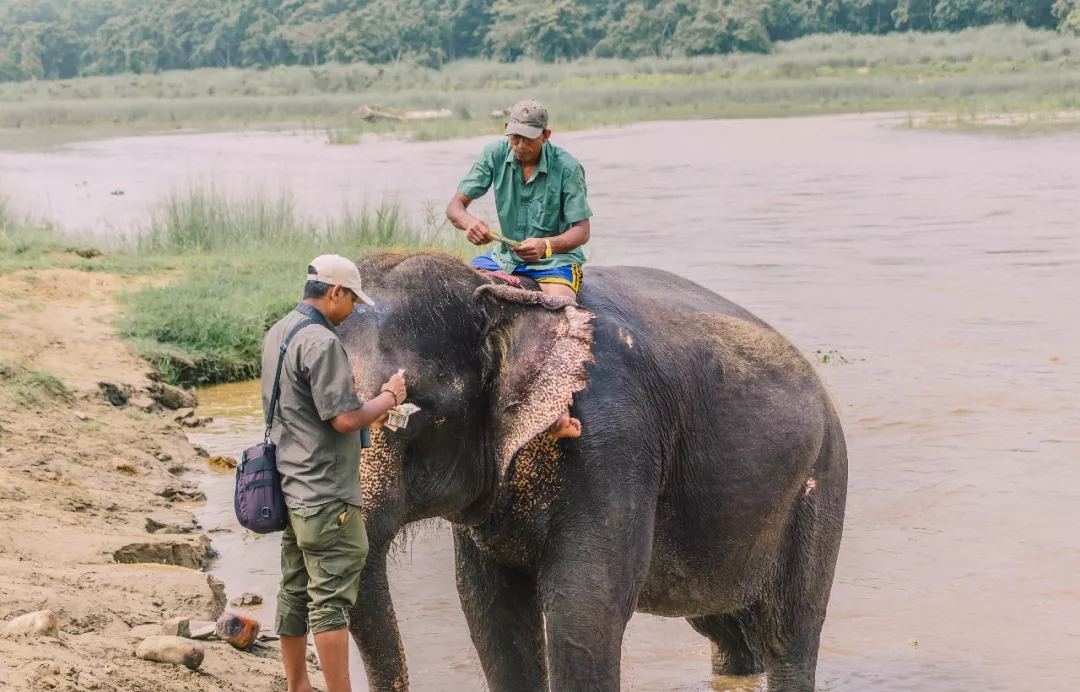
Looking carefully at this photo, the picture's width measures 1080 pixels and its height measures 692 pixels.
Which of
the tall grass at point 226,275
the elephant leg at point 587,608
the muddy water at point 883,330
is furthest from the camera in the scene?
the tall grass at point 226,275

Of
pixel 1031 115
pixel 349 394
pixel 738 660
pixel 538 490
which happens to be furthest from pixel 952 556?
pixel 1031 115

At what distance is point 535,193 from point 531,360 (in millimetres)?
991

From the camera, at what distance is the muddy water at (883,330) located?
7273mm

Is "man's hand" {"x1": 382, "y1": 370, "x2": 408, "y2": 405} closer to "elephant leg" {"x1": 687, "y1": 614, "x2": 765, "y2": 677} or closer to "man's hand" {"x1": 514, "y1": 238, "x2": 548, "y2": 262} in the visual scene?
"man's hand" {"x1": 514, "y1": 238, "x2": 548, "y2": 262}

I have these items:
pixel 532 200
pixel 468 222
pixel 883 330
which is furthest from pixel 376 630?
pixel 883 330

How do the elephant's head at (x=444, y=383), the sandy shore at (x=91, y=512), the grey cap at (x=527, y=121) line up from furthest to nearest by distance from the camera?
1. the grey cap at (x=527, y=121)
2. the sandy shore at (x=91, y=512)
3. the elephant's head at (x=444, y=383)

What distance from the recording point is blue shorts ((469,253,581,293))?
16.1 feet

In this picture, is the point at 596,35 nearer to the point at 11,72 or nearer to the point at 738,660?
the point at 11,72

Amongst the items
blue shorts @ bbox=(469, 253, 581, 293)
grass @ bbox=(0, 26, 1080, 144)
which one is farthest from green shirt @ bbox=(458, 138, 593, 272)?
grass @ bbox=(0, 26, 1080, 144)

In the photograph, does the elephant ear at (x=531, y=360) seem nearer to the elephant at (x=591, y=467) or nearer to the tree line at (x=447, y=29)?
the elephant at (x=591, y=467)

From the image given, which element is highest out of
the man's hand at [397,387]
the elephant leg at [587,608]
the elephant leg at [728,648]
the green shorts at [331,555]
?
the man's hand at [397,387]

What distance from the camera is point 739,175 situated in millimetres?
26797

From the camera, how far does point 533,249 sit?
4926 mm

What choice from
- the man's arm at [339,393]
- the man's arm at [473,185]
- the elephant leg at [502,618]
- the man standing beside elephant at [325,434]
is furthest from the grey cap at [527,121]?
the elephant leg at [502,618]
